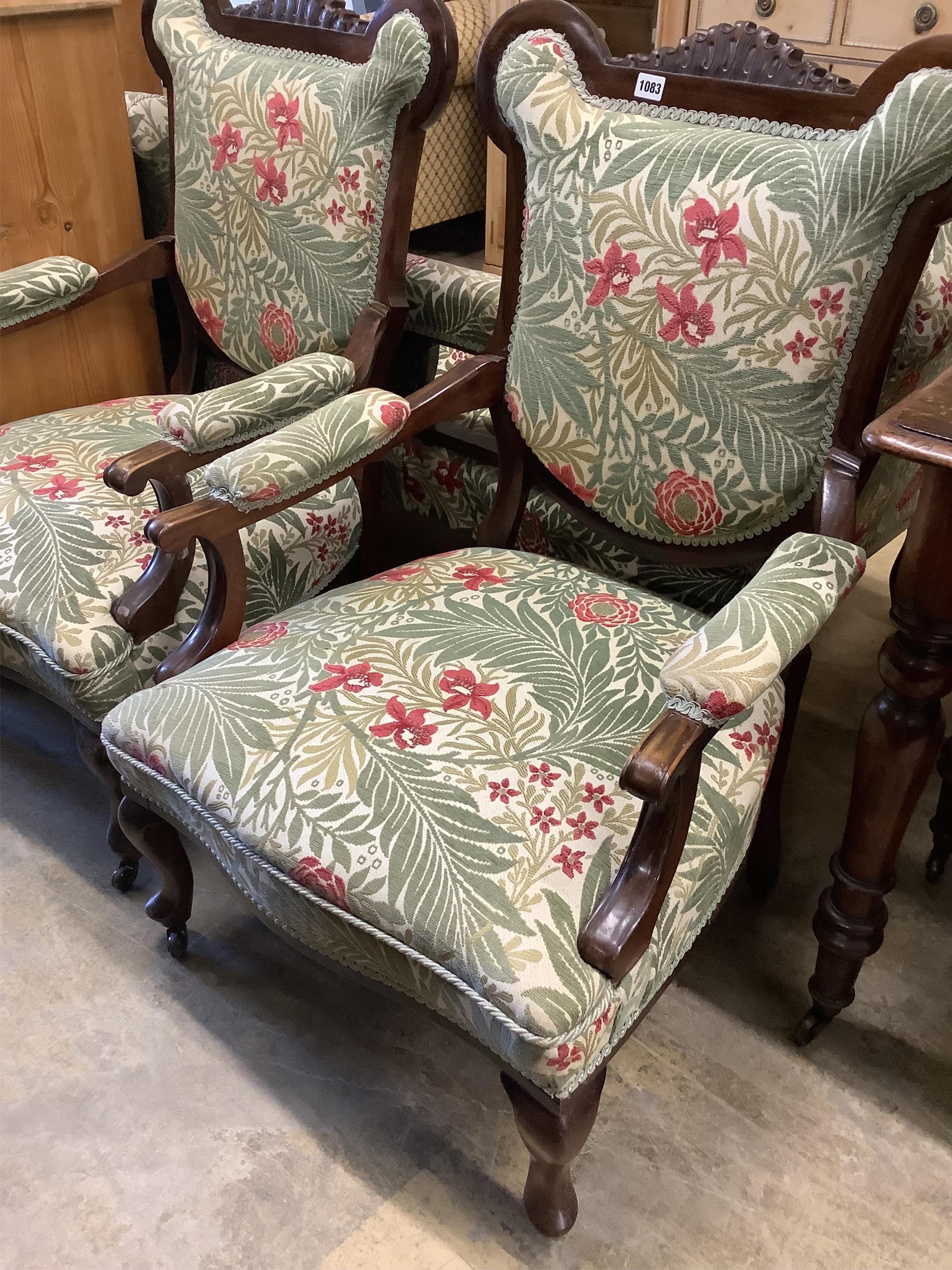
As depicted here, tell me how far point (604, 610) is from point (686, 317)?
0.32 metres

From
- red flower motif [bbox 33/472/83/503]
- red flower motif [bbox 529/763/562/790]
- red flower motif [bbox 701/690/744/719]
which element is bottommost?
red flower motif [bbox 33/472/83/503]

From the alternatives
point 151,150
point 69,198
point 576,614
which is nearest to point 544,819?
point 576,614

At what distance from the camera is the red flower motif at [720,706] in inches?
30.6

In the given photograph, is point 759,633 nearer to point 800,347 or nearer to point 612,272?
point 800,347

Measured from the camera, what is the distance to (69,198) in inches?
62.9

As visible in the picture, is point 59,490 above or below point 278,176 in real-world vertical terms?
below

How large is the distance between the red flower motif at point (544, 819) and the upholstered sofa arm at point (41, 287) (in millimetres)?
1118

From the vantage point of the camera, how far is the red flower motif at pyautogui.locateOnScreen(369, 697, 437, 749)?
3.14 ft

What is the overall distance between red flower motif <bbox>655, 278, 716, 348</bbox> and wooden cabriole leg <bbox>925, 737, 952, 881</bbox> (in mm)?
663

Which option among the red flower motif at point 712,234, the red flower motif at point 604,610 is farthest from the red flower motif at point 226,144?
the red flower motif at point 604,610

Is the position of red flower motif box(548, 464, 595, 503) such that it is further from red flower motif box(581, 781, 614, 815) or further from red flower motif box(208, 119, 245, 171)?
red flower motif box(208, 119, 245, 171)

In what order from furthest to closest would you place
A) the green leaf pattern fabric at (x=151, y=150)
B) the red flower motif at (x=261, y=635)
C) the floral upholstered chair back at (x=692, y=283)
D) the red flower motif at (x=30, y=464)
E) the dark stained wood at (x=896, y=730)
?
the green leaf pattern fabric at (x=151, y=150), the red flower motif at (x=30, y=464), the red flower motif at (x=261, y=635), the floral upholstered chair back at (x=692, y=283), the dark stained wood at (x=896, y=730)

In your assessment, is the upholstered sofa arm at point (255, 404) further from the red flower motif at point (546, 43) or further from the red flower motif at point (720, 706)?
the red flower motif at point (720, 706)

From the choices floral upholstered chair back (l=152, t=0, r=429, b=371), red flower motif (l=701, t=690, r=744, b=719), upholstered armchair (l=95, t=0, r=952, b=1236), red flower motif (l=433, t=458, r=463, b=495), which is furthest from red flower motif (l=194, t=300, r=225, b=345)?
red flower motif (l=701, t=690, r=744, b=719)
